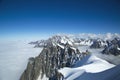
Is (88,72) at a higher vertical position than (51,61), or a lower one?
higher

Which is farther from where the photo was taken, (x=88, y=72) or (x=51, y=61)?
(x=51, y=61)

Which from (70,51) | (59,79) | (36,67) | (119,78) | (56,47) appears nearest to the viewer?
(119,78)

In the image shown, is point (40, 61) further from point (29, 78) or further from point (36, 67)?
point (29, 78)

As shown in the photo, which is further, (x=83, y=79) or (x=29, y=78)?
(x=29, y=78)

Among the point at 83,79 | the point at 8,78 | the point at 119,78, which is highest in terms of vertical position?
the point at 119,78

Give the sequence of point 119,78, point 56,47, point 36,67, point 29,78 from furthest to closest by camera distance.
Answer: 1. point 56,47
2. point 36,67
3. point 29,78
4. point 119,78

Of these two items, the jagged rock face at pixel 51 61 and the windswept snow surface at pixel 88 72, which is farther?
the jagged rock face at pixel 51 61

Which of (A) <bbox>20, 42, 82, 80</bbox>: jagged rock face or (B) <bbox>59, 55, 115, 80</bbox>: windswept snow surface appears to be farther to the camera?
(A) <bbox>20, 42, 82, 80</bbox>: jagged rock face

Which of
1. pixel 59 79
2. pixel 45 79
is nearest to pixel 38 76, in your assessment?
pixel 45 79
